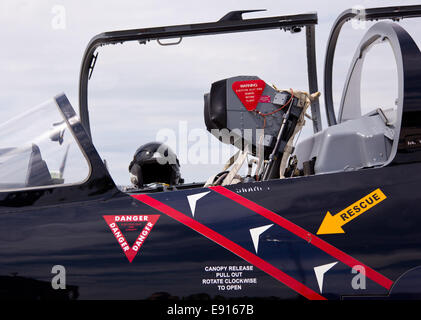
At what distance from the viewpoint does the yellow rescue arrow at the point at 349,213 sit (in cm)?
284

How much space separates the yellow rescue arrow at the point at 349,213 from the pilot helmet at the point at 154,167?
8.19 feet

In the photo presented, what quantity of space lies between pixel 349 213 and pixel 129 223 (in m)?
1.23

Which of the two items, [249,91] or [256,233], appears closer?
[256,233]

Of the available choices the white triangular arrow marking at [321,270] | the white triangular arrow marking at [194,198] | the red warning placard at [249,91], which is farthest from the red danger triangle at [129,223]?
the red warning placard at [249,91]

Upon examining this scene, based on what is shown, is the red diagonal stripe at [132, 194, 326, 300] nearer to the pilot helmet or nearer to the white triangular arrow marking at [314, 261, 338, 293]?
the white triangular arrow marking at [314, 261, 338, 293]

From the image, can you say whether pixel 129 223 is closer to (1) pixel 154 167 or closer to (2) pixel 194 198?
(2) pixel 194 198

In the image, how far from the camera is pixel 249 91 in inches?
138

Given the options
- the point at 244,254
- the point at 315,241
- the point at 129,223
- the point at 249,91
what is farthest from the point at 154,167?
the point at 315,241

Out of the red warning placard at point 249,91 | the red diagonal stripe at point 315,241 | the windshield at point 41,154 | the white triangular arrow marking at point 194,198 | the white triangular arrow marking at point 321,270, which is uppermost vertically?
the red warning placard at point 249,91

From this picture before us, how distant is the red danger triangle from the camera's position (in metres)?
2.86

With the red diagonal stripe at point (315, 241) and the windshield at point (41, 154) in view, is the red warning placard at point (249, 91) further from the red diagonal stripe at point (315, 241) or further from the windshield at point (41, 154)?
the windshield at point (41, 154)

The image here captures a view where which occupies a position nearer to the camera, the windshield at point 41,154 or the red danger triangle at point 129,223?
the red danger triangle at point 129,223
